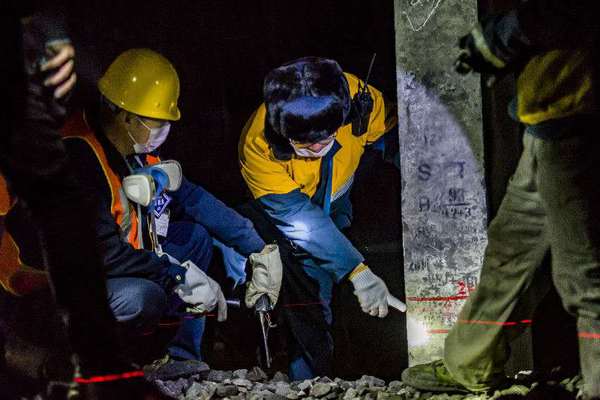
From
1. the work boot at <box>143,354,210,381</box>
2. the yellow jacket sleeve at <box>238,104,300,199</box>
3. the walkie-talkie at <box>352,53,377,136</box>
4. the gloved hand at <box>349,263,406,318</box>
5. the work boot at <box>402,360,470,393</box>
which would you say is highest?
the walkie-talkie at <box>352,53,377,136</box>

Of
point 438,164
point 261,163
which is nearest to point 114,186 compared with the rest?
point 261,163

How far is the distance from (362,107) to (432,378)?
145 centimetres

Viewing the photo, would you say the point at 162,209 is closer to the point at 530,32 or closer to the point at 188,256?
the point at 188,256

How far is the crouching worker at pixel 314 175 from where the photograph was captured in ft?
14.0

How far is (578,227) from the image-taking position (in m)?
2.85

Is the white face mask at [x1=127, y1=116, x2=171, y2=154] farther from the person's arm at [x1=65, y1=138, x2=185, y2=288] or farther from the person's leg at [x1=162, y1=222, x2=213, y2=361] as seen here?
the person's leg at [x1=162, y1=222, x2=213, y2=361]

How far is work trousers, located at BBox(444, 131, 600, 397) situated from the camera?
9.32 ft

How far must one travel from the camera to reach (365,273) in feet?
14.2

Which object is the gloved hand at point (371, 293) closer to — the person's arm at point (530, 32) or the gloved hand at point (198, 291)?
the gloved hand at point (198, 291)

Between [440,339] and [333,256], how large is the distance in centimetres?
72

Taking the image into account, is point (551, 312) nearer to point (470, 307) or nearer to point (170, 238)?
point (470, 307)

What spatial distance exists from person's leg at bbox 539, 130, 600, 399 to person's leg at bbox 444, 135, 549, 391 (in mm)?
238

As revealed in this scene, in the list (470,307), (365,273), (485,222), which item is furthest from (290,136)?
(470,307)

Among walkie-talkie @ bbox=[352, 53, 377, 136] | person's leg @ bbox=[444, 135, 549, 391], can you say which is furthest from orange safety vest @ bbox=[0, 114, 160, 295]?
person's leg @ bbox=[444, 135, 549, 391]
